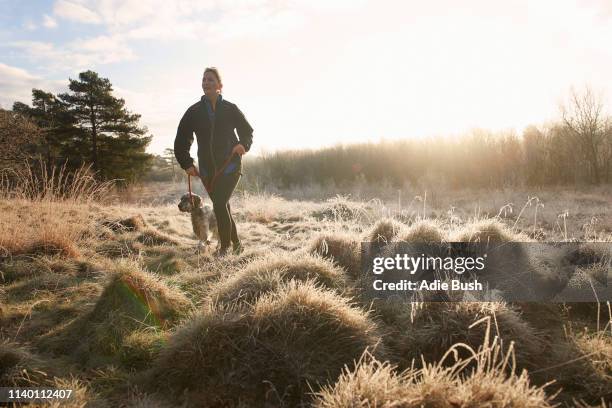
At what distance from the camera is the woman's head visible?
5.34m

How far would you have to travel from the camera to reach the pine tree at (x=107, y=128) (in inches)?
880

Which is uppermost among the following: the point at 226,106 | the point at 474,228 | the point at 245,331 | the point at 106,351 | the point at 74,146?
the point at 74,146

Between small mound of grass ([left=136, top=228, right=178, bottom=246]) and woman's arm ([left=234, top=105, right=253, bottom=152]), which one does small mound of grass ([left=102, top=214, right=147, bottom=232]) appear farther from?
woman's arm ([left=234, top=105, right=253, bottom=152])

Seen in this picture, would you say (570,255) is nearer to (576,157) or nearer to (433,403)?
(433,403)

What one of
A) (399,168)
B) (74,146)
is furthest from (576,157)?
(74,146)

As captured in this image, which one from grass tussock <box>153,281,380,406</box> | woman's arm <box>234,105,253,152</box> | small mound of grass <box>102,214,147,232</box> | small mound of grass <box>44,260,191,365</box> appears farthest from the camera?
small mound of grass <box>102,214,147,232</box>

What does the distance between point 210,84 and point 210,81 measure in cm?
4

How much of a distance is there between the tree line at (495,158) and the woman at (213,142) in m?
13.7

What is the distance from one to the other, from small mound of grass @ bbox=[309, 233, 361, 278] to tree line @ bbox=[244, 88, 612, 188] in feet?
47.2

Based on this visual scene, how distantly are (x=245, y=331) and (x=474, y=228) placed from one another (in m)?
2.83

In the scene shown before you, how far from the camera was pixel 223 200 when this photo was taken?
539 cm

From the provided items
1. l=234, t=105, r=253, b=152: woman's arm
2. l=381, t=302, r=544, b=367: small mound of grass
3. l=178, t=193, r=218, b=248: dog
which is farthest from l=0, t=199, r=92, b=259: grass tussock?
l=381, t=302, r=544, b=367: small mound of grass

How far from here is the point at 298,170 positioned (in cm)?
2430

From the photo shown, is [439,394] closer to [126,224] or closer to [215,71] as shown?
[215,71]
